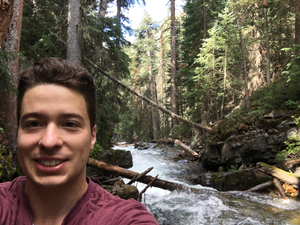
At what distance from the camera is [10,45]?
544 centimetres

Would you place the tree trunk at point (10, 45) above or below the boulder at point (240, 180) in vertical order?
above

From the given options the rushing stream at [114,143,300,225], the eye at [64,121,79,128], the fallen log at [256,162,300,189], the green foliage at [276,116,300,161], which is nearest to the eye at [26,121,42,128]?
the eye at [64,121,79,128]

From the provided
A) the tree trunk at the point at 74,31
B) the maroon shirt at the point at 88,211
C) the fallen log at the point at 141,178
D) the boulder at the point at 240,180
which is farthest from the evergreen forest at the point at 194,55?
the maroon shirt at the point at 88,211

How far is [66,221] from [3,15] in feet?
20.6

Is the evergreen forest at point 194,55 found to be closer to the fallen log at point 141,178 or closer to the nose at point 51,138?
the fallen log at point 141,178

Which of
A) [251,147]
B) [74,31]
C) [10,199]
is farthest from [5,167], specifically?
[251,147]

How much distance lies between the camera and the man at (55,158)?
1216 millimetres

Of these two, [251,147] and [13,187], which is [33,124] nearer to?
[13,187]

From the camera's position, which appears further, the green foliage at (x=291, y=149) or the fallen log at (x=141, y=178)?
the green foliage at (x=291, y=149)

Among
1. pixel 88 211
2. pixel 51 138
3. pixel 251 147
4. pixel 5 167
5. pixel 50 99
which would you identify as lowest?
pixel 251 147

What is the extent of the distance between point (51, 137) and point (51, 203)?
1.47 feet

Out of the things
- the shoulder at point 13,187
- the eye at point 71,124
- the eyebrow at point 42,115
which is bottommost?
the shoulder at point 13,187

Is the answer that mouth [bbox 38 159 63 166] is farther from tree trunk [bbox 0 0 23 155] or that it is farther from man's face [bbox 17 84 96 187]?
tree trunk [bbox 0 0 23 155]

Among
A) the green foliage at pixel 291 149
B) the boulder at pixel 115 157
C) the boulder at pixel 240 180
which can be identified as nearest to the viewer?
the boulder at pixel 240 180
